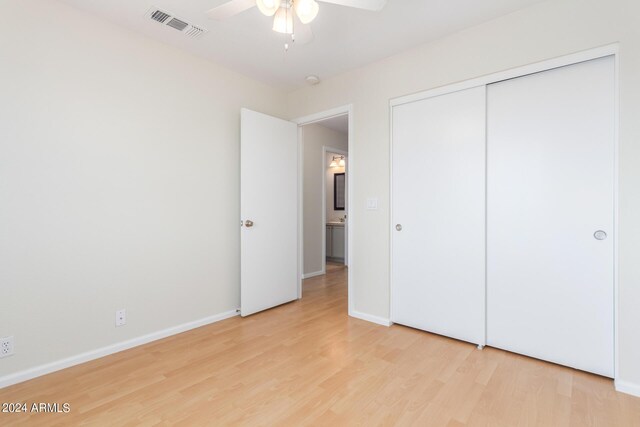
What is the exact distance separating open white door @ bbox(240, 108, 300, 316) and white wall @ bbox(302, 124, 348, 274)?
3.99 ft

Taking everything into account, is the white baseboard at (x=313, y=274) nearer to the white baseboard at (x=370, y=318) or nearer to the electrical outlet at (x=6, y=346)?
the white baseboard at (x=370, y=318)

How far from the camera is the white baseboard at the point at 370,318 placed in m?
2.91

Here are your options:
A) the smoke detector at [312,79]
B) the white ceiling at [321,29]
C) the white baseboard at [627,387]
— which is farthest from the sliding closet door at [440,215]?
the smoke detector at [312,79]

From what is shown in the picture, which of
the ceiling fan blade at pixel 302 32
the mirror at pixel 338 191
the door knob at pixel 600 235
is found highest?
the ceiling fan blade at pixel 302 32

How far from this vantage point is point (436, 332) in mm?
2658

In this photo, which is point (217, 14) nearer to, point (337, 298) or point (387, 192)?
point (387, 192)

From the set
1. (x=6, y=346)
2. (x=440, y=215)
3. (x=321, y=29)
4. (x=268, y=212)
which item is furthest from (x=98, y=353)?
(x=321, y=29)

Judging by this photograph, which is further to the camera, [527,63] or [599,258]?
[527,63]

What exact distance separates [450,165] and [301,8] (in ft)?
5.35

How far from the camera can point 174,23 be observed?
2340 mm

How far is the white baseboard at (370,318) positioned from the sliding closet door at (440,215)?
0.09 m

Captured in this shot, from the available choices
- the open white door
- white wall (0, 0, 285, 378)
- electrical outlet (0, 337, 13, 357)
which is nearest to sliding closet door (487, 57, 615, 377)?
the open white door

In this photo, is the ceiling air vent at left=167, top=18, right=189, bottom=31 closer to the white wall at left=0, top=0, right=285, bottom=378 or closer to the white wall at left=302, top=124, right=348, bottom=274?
the white wall at left=0, top=0, right=285, bottom=378

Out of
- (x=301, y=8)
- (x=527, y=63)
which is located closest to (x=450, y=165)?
(x=527, y=63)
